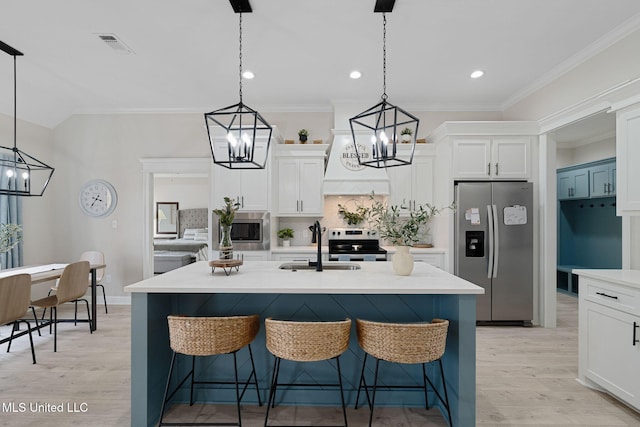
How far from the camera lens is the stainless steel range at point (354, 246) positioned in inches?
167

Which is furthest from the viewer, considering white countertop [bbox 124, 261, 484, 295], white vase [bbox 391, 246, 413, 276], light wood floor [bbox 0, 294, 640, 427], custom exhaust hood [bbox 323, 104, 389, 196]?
custom exhaust hood [bbox 323, 104, 389, 196]

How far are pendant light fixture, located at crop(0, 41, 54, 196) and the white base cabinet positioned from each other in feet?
15.9

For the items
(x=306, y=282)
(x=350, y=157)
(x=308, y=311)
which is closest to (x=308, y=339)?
(x=306, y=282)

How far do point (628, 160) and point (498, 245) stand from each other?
165 centimetres

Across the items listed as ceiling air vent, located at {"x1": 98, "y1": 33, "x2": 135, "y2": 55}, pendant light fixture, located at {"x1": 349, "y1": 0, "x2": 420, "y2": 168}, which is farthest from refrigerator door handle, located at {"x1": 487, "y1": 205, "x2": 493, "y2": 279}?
ceiling air vent, located at {"x1": 98, "y1": 33, "x2": 135, "y2": 55}

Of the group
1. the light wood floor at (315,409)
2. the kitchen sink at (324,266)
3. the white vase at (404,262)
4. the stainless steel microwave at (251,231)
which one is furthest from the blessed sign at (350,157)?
the light wood floor at (315,409)

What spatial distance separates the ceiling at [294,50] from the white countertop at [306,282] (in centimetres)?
210

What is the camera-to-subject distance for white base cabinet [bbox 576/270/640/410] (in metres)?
2.14

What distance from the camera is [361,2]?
2.53 metres

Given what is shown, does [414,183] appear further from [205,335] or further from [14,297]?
[14,297]

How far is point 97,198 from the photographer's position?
16.2 ft

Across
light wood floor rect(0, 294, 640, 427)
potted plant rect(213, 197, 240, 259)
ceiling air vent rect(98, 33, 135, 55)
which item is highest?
ceiling air vent rect(98, 33, 135, 55)

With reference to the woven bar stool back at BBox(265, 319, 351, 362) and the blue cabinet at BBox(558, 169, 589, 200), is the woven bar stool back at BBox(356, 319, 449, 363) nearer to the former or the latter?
the woven bar stool back at BBox(265, 319, 351, 362)

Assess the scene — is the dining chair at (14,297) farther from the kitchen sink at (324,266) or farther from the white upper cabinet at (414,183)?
the white upper cabinet at (414,183)
